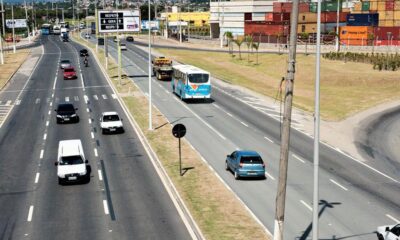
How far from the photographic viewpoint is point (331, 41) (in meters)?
151

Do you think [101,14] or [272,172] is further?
[101,14]

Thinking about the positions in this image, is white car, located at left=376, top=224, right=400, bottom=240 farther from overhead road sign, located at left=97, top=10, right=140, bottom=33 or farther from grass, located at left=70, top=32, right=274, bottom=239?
overhead road sign, located at left=97, top=10, right=140, bottom=33

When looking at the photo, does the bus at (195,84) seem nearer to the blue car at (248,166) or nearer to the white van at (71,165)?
the white van at (71,165)

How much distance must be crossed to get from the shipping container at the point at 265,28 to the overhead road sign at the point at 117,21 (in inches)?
2996

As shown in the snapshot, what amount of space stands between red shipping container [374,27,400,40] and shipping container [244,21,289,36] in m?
24.6

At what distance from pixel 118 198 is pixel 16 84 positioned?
59332 millimetres

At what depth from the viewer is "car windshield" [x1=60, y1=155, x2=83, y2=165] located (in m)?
38.4

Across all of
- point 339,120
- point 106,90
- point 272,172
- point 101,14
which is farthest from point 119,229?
point 101,14

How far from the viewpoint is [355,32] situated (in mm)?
148625

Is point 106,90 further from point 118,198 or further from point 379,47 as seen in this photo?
point 379,47

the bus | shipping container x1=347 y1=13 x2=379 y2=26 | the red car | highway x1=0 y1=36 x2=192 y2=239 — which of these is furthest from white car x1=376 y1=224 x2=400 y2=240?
shipping container x1=347 y1=13 x2=379 y2=26

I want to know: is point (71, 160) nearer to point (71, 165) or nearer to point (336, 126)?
point (71, 165)

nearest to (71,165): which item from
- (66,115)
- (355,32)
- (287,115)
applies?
(287,115)

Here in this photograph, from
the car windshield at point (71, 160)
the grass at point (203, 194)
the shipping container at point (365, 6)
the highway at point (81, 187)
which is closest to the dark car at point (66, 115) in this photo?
the highway at point (81, 187)
